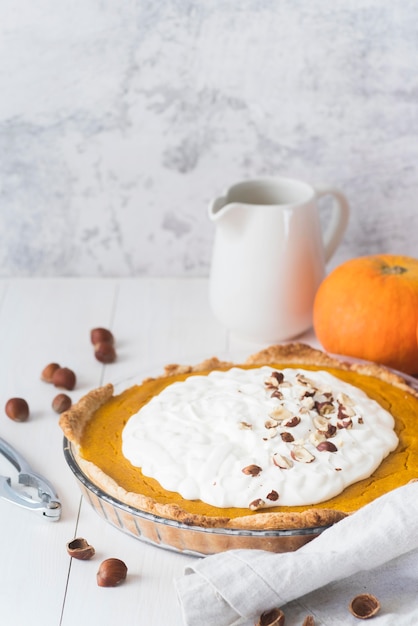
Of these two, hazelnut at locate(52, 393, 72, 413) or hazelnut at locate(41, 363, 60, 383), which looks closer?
hazelnut at locate(52, 393, 72, 413)

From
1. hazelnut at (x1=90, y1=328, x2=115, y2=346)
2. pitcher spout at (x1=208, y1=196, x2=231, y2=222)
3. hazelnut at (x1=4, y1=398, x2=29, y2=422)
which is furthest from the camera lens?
hazelnut at (x1=90, y1=328, x2=115, y2=346)

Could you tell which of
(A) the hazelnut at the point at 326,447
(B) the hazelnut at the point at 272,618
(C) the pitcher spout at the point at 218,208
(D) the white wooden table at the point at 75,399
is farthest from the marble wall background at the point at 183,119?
(B) the hazelnut at the point at 272,618

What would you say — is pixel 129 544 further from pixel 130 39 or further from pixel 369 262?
pixel 130 39

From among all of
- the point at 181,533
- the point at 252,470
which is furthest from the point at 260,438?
the point at 181,533

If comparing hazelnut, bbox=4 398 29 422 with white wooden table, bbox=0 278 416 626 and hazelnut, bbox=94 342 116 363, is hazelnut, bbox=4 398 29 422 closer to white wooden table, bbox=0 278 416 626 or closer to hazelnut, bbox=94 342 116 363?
white wooden table, bbox=0 278 416 626

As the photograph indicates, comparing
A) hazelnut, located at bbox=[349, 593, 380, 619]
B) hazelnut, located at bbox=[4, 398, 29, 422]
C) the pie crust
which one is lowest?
hazelnut, located at bbox=[4, 398, 29, 422]

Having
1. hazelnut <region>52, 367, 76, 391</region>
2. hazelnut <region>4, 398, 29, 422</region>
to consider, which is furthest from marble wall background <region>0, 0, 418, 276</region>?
hazelnut <region>4, 398, 29, 422</region>

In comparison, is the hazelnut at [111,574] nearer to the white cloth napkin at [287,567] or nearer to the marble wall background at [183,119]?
the white cloth napkin at [287,567]

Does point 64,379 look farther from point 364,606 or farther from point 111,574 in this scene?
point 364,606
